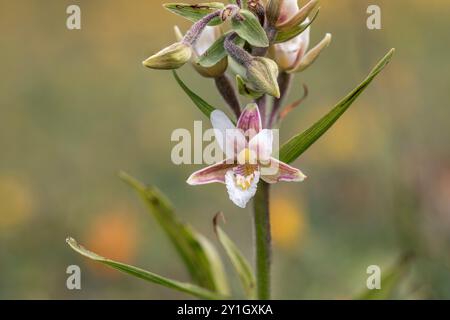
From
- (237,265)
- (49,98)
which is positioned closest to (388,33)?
(49,98)

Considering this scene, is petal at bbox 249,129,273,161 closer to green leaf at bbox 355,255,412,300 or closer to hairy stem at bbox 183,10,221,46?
hairy stem at bbox 183,10,221,46

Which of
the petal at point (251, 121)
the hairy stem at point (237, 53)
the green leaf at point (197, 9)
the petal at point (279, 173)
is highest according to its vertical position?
the green leaf at point (197, 9)

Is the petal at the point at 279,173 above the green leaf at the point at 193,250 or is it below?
above

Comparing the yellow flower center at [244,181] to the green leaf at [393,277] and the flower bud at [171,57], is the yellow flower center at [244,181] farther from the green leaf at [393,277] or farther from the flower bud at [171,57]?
the green leaf at [393,277]

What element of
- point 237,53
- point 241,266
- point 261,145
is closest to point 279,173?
point 261,145

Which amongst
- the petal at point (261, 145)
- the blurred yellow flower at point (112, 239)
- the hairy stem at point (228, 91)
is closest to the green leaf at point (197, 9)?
the hairy stem at point (228, 91)

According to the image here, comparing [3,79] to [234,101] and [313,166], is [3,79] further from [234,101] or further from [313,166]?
[234,101]

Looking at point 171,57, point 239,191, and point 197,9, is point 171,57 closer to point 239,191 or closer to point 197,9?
point 197,9
